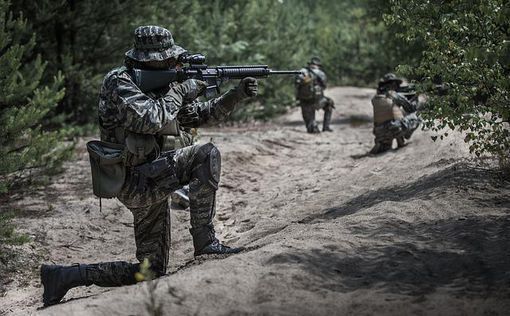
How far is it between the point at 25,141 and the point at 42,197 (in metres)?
1.27

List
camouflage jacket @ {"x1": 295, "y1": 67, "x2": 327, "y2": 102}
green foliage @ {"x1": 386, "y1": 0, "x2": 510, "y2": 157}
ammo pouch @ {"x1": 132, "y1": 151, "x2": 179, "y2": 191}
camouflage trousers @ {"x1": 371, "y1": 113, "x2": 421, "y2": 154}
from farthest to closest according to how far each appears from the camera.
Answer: camouflage jacket @ {"x1": 295, "y1": 67, "x2": 327, "y2": 102} < camouflage trousers @ {"x1": 371, "y1": 113, "x2": 421, "y2": 154} < green foliage @ {"x1": 386, "y1": 0, "x2": 510, "y2": 157} < ammo pouch @ {"x1": 132, "y1": 151, "x2": 179, "y2": 191}

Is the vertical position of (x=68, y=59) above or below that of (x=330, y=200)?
above

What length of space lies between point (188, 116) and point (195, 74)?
0.43 metres

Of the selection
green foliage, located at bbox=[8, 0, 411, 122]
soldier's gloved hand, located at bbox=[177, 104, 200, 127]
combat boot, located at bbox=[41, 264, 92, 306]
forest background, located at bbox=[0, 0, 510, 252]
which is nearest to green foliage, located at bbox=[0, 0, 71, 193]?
forest background, located at bbox=[0, 0, 510, 252]

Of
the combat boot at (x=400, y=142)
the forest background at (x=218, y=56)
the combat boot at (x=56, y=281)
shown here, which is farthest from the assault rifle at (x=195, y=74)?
the combat boot at (x=400, y=142)

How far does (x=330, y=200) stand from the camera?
30.5 feet

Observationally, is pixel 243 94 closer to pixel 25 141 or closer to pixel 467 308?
pixel 467 308

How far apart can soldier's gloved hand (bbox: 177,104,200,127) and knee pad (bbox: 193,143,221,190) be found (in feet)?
2.15

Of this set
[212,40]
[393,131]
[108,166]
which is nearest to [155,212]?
[108,166]

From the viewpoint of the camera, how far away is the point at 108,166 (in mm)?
6133

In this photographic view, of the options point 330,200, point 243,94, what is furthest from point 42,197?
point 243,94

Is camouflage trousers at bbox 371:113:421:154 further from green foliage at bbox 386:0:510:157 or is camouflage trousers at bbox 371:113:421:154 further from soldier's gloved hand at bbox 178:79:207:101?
soldier's gloved hand at bbox 178:79:207:101

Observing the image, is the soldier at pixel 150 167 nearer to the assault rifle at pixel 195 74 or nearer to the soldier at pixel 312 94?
the assault rifle at pixel 195 74

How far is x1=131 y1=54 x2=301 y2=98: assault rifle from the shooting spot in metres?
6.16
